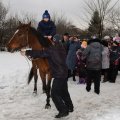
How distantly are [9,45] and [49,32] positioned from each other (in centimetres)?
213

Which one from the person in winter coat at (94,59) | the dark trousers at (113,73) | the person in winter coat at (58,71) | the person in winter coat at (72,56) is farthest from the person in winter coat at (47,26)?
the dark trousers at (113,73)

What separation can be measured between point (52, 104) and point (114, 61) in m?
5.10

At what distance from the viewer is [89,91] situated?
10.4 m

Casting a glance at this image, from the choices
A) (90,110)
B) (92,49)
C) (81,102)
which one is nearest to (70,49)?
(92,49)

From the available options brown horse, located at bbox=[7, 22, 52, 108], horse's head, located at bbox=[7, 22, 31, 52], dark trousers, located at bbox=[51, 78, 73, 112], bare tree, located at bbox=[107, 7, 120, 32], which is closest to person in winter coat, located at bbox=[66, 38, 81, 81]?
brown horse, located at bbox=[7, 22, 52, 108]

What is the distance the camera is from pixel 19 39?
8266 millimetres

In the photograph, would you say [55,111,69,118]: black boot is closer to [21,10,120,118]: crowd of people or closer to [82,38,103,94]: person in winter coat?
[21,10,120,118]: crowd of people

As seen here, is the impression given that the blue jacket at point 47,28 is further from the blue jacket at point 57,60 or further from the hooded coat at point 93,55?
the blue jacket at point 57,60

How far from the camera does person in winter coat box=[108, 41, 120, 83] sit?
12.8m

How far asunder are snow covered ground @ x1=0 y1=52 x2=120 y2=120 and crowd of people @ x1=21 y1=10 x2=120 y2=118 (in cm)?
39

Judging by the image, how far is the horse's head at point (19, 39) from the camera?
8.21 m

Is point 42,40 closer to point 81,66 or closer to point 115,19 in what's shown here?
point 81,66

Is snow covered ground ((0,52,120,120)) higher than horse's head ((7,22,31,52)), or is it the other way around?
horse's head ((7,22,31,52))

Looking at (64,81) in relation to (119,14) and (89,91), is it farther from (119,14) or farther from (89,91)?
(119,14)
